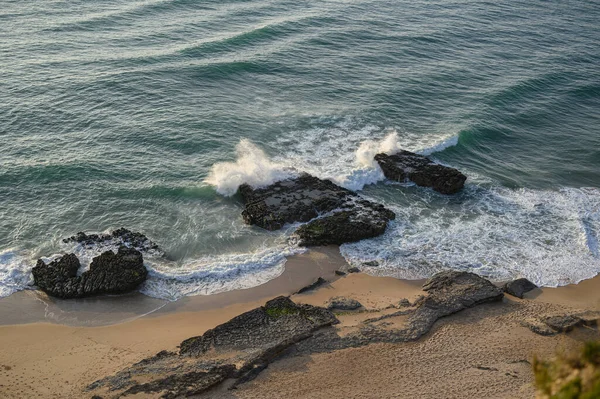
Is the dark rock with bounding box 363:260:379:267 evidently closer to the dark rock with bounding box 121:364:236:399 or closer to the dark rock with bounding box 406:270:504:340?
the dark rock with bounding box 406:270:504:340

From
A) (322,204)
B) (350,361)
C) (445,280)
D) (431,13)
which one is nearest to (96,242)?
(322,204)

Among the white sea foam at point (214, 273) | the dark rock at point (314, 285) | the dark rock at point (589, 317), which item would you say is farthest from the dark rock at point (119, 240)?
the dark rock at point (589, 317)

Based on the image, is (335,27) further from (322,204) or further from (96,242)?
(96,242)

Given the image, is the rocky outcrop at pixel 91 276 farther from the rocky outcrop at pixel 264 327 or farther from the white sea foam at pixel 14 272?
the rocky outcrop at pixel 264 327

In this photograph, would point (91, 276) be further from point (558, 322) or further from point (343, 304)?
point (558, 322)

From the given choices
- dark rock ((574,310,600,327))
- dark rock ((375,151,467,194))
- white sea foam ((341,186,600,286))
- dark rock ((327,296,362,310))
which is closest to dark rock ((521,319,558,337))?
dark rock ((574,310,600,327))

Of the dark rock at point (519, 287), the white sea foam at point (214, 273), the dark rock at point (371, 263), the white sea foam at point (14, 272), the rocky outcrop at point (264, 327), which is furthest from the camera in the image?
the dark rock at point (371, 263)
